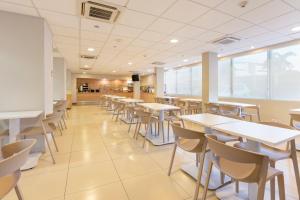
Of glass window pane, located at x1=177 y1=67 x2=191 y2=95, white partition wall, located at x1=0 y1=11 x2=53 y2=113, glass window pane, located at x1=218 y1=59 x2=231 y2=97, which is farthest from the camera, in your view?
A: glass window pane, located at x1=177 y1=67 x2=191 y2=95

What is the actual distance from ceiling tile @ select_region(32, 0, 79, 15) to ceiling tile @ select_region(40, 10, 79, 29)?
164 millimetres

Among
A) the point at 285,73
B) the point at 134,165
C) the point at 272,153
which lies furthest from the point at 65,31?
the point at 285,73

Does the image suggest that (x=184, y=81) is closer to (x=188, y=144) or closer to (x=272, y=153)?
(x=188, y=144)

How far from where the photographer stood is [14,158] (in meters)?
1.07

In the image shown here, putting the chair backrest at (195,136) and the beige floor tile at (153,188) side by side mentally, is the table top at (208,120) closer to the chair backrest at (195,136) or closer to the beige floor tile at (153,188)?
the chair backrest at (195,136)

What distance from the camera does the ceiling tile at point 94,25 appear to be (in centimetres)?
309

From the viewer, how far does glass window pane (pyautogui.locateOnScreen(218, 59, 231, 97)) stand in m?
6.82

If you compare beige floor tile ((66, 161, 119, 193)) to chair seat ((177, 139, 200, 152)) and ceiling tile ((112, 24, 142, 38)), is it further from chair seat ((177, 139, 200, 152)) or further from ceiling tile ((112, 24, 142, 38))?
ceiling tile ((112, 24, 142, 38))

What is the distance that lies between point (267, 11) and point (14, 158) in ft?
12.9

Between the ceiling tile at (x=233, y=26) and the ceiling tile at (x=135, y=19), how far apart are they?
1568 mm

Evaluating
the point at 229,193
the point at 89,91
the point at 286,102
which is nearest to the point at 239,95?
the point at 286,102

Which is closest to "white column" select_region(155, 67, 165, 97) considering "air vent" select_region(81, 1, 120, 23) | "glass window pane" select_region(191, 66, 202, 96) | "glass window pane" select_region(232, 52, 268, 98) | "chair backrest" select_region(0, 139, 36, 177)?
"glass window pane" select_region(191, 66, 202, 96)

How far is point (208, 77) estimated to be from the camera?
559 centimetres

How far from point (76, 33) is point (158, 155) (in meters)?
3.37
